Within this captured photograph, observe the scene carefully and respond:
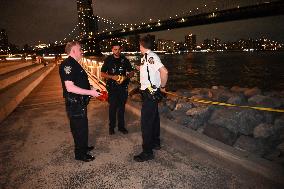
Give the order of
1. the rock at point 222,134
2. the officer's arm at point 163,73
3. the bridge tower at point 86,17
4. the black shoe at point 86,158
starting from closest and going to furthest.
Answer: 1. the officer's arm at point 163,73
2. the black shoe at point 86,158
3. the rock at point 222,134
4. the bridge tower at point 86,17

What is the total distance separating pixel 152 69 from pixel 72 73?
122 cm

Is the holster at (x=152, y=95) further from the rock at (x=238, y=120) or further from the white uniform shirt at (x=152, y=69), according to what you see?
the rock at (x=238, y=120)

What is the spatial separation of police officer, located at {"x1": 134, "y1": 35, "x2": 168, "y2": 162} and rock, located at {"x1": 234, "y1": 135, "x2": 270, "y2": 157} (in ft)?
8.30

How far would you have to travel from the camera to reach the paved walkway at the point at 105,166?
340 cm

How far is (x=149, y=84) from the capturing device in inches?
154

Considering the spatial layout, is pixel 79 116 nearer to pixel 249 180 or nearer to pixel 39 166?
pixel 39 166

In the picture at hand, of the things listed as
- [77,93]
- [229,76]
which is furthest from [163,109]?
[229,76]

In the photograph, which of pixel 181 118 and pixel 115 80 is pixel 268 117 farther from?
pixel 115 80

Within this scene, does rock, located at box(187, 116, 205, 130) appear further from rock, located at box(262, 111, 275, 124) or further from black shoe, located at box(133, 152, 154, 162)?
black shoe, located at box(133, 152, 154, 162)

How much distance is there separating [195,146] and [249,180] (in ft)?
3.98

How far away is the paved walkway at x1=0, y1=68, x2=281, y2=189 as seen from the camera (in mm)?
3396

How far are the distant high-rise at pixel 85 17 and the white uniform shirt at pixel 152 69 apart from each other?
583 ft

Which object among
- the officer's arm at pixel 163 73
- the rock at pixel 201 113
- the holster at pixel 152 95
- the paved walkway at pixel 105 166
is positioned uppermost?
the officer's arm at pixel 163 73

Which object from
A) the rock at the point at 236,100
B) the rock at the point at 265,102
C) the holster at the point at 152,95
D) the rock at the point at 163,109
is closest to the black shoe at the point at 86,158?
the holster at the point at 152,95
